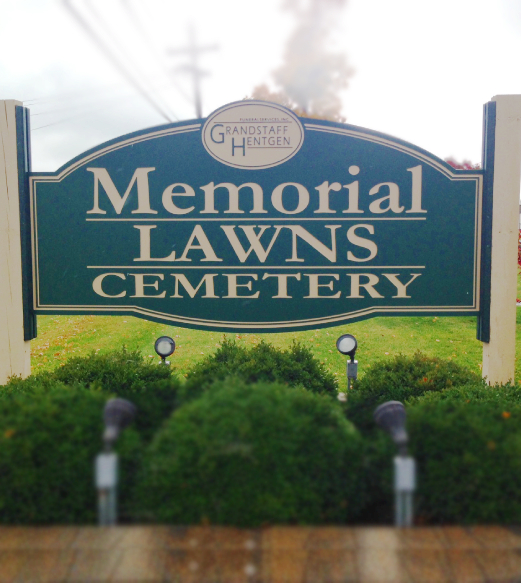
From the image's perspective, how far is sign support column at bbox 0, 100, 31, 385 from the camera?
4.38 metres

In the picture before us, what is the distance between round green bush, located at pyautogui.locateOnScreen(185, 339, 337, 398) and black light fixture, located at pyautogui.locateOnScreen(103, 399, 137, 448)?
138 cm

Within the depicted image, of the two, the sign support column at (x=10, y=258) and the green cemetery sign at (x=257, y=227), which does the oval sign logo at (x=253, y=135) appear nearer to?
the green cemetery sign at (x=257, y=227)

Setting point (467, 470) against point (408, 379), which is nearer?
point (467, 470)

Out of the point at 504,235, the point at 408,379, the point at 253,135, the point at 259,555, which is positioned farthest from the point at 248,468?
the point at 504,235

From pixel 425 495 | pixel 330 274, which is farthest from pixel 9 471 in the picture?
pixel 330 274

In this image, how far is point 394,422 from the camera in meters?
2.70

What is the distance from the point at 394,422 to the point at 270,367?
180 cm

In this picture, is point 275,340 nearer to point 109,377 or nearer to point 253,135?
point 109,377

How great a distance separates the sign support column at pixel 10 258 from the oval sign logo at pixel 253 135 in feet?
5.51

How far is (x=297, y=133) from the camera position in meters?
4.28

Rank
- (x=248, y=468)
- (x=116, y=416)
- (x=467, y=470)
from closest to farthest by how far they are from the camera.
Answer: (x=248, y=468), (x=467, y=470), (x=116, y=416)

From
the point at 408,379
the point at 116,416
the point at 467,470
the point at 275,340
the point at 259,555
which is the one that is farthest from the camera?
the point at 275,340

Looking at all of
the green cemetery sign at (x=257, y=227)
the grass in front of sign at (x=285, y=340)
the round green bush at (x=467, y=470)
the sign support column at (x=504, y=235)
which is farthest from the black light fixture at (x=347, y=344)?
the grass in front of sign at (x=285, y=340)

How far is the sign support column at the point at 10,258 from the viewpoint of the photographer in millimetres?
4383
